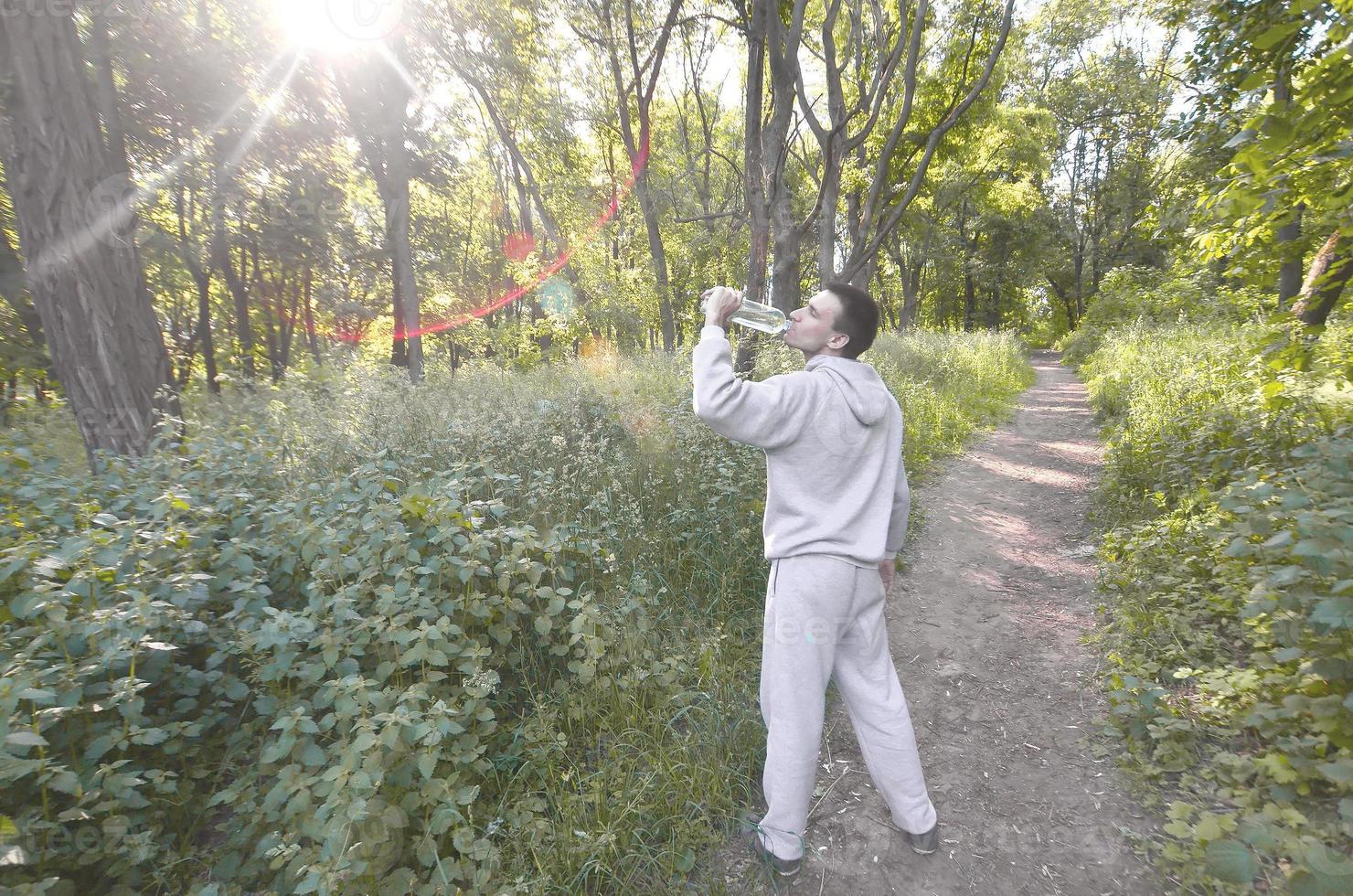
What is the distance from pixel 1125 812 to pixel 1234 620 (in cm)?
150

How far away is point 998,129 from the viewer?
13.2m

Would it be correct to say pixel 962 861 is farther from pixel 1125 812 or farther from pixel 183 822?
pixel 183 822

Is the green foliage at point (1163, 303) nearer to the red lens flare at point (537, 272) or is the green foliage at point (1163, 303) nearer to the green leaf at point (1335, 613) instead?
the green leaf at point (1335, 613)

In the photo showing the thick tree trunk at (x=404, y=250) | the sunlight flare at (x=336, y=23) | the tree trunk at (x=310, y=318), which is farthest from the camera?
the tree trunk at (x=310, y=318)

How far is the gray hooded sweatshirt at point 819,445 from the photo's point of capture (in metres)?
1.94

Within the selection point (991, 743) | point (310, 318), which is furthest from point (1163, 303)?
point (310, 318)

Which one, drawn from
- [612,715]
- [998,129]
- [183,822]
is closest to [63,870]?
[183,822]

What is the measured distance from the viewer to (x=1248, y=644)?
291 cm

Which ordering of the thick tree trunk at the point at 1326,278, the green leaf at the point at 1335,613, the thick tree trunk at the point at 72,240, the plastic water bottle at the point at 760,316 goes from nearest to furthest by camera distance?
the green leaf at the point at 1335,613, the plastic water bottle at the point at 760,316, the thick tree trunk at the point at 1326,278, the thick tree trunk at the point at 72,240

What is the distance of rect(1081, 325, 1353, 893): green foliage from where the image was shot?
6.30 feet

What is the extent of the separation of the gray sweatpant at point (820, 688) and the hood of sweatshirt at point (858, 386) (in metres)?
0.55

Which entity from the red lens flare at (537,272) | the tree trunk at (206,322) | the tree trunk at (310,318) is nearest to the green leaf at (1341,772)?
the red lens flare at (537,272)

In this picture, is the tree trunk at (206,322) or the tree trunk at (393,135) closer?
the tree trunk at (393,135)

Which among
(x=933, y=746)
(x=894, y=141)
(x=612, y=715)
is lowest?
(x=933, y=746)
